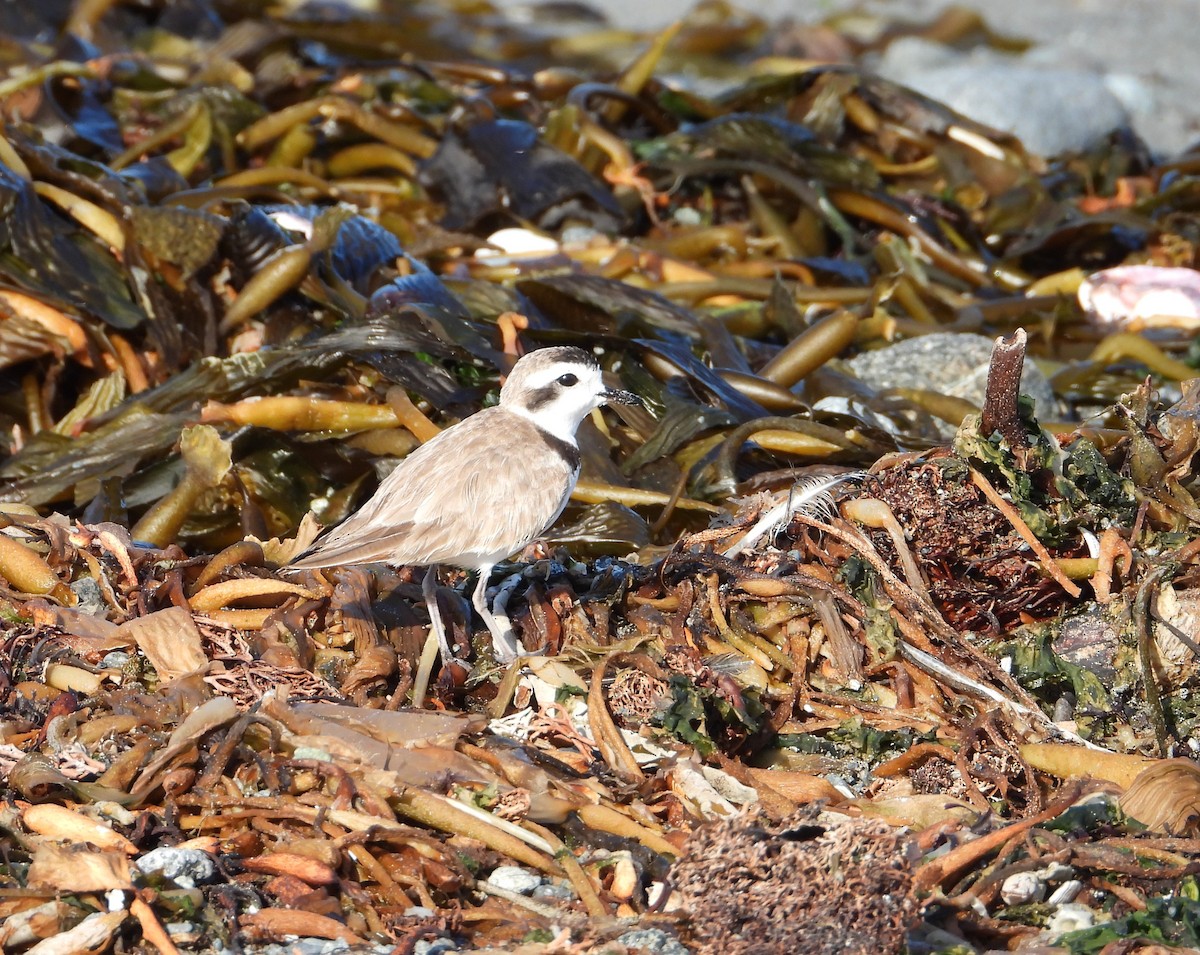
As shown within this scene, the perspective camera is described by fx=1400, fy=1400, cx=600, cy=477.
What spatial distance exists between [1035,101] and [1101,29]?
3.92 meters

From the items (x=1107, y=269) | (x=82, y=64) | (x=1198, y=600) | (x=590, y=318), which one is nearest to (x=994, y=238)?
(x=1107, y=269)

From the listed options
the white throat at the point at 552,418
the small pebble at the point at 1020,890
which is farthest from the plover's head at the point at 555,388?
the small pebble at the point at 1020,890

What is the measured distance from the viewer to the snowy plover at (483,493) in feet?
12.3

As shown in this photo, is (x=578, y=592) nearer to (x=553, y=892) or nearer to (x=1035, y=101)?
(x=553, y=892)

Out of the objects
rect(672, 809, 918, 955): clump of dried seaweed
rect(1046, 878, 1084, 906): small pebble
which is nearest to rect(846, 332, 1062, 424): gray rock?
rect(1046, 878, 1084, 906): small pebble

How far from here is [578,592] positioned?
4.07 m

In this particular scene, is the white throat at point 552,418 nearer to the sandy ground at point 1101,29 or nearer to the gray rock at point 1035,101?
the gray rock at point 1035,101

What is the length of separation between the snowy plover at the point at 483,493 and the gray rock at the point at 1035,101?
5594mm

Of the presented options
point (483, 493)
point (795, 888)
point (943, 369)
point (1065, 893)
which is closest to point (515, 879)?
point (795, 888)

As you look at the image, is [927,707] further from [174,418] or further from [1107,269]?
[1107,269]

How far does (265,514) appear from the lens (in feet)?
15.4

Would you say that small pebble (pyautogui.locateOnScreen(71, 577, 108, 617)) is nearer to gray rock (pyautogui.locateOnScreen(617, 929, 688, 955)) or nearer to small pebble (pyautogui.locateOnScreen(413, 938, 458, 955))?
small pebble (pyautogui.locateOnScreen(413, 938, 458, 955))

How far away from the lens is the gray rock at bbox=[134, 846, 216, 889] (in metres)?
2.79

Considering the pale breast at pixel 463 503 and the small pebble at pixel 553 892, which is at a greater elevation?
the pale breast at pixel 463 503
